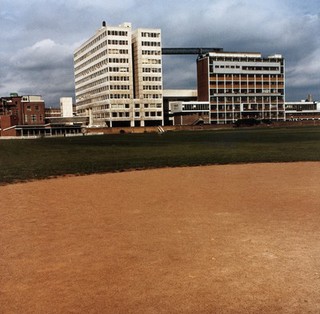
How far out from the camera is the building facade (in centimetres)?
13962

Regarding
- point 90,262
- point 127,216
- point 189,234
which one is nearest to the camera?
point 90,262

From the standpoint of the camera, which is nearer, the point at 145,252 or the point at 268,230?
the point at 145,252

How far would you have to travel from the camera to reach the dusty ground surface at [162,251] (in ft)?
19.6

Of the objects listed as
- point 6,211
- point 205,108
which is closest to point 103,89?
point 205,108

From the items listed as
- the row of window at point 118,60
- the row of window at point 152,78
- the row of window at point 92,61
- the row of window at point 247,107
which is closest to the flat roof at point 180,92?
the row of window at point 152,78

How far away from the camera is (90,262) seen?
7.64m

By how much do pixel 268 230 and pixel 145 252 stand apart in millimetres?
3103

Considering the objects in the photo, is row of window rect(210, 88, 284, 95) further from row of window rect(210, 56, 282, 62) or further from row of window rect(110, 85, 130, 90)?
row of window rect(110, 85, 130, 90)

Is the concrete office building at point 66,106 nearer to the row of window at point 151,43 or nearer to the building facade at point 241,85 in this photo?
the row of window at point 151,43

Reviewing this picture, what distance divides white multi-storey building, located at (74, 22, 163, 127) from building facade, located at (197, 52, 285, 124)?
16.0 m

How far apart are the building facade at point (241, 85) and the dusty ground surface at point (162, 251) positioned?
126 metres

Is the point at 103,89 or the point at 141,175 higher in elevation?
the point at 103,89

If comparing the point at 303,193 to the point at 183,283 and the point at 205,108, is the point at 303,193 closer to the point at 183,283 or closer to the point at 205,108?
the point at 183,283

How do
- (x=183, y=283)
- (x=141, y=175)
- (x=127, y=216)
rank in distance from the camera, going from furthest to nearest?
(x=141, y=175) < (x=127, y=216) < (x=183, y=283)
